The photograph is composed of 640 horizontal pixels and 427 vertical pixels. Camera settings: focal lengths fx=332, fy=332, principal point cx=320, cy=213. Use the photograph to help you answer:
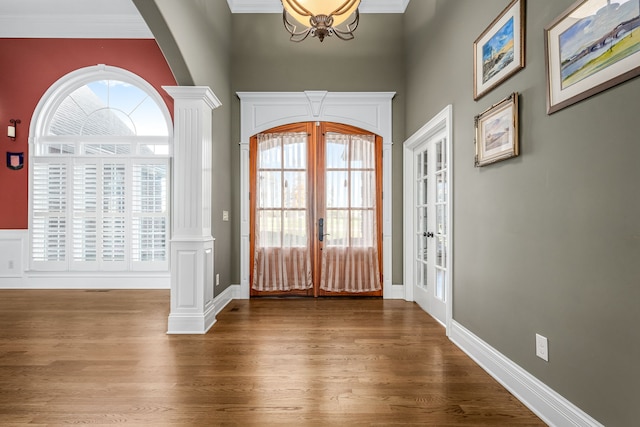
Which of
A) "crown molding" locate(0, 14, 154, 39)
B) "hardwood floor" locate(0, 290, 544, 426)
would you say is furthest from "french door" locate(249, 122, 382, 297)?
"crown molding" locate(0, 14, 154, 39)

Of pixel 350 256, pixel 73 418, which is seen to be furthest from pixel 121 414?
pixel 350 256

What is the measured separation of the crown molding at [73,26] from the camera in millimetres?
5039

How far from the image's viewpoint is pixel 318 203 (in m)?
4.69

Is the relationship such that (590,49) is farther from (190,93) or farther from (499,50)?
(190,93)

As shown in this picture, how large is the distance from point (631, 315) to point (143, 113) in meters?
5.99

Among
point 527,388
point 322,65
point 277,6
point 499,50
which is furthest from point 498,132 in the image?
point 277,6

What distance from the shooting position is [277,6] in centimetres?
462

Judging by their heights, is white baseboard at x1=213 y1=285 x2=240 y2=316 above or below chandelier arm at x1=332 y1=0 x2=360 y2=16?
below

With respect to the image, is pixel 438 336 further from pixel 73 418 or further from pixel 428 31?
pixel 428 31

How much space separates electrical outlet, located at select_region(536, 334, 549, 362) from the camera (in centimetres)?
184

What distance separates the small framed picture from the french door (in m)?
2.18

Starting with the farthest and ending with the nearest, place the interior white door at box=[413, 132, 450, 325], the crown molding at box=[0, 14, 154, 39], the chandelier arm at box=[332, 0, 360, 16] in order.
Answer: the crown molding at box=[0, 14, 154, 39], the interior white door at box=[413, 132, 450, 325], the chandelier arm at box=[332, 0, 360, 16]

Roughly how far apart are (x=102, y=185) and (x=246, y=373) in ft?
14.1

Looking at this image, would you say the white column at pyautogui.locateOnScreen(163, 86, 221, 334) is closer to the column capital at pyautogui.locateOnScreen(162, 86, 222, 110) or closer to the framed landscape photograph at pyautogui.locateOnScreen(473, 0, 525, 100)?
the column capital at pyautogui.locateOnScreen(162, 86, 222, 110)
